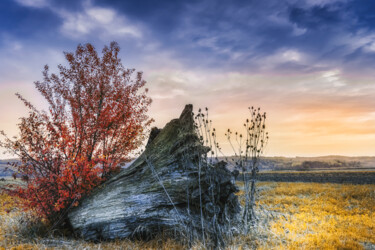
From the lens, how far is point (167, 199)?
756cm

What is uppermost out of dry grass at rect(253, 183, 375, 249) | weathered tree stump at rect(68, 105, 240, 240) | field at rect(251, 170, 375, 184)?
weathered tree stump at rect(68, 105, 240, 240)

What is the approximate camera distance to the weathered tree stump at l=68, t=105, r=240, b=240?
734 cm

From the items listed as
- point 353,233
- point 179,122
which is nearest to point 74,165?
point 179,122

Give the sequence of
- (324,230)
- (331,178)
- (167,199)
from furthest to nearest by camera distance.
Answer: (331,178) → (324,230) → (167,199)

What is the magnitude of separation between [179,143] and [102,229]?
3601 millimetres

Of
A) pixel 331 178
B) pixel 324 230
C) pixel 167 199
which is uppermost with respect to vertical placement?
pixel 167 199

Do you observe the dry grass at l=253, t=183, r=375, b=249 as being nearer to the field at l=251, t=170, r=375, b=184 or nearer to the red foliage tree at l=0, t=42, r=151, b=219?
the red foliage tree at l=0, t=42, r=151, b=219

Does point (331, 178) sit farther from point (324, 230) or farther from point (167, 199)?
point (167, 199)

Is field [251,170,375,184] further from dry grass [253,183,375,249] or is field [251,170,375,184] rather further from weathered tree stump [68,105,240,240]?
weathered tree stump [68,105,240,240]

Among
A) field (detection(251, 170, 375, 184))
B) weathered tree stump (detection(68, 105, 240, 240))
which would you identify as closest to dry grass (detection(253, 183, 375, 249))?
weathered tree stump (detection(68, 105, 240, 240))

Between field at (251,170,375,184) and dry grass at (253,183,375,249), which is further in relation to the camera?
field at (251,170,375,184)

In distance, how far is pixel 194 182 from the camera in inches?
293

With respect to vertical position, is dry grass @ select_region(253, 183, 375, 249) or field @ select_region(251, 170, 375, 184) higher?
dry grass @ select_region(253, 183, 375, 249)

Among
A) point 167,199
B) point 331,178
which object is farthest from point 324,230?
point 331,178
